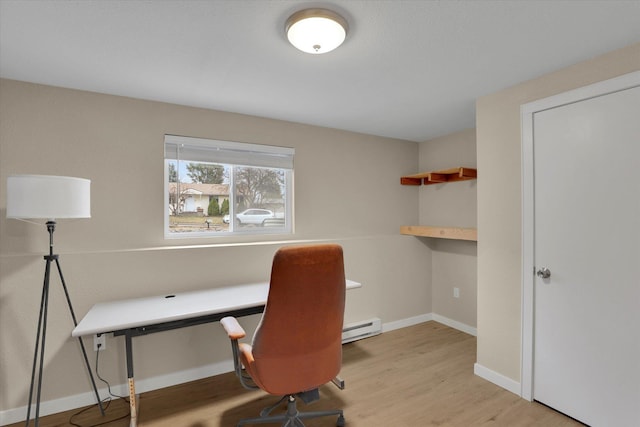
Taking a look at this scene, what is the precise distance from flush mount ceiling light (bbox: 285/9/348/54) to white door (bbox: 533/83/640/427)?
1.60m

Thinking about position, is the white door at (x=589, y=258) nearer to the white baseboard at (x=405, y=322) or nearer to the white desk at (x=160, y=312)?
the white baseboard at (x=405, y=322)

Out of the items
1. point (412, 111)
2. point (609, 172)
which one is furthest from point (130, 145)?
point (609, 172)

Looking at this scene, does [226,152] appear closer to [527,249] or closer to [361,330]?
[361,330]

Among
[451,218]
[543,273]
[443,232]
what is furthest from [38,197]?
[451,218]

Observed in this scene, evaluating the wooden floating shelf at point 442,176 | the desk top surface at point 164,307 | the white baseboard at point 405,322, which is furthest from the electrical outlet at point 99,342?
the wooden floating shelf at point 442,176

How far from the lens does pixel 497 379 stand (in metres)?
2.41

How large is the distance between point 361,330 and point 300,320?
1.97 meters

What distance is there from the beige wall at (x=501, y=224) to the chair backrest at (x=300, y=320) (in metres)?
1.47

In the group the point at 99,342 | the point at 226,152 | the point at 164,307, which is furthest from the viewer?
the point at 226,152

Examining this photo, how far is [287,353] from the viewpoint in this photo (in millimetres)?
1575

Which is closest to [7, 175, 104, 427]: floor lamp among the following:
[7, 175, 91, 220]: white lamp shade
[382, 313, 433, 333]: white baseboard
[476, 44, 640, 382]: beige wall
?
[7, 175, 91, 220]: white lamp shade

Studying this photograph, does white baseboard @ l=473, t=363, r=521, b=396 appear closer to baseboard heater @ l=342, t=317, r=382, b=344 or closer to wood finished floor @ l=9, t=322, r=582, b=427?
wood finished floor @ l=9, t=322, r=582, b=427

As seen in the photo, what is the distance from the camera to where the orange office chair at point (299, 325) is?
4.88ft

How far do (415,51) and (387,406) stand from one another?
233 centimetres
